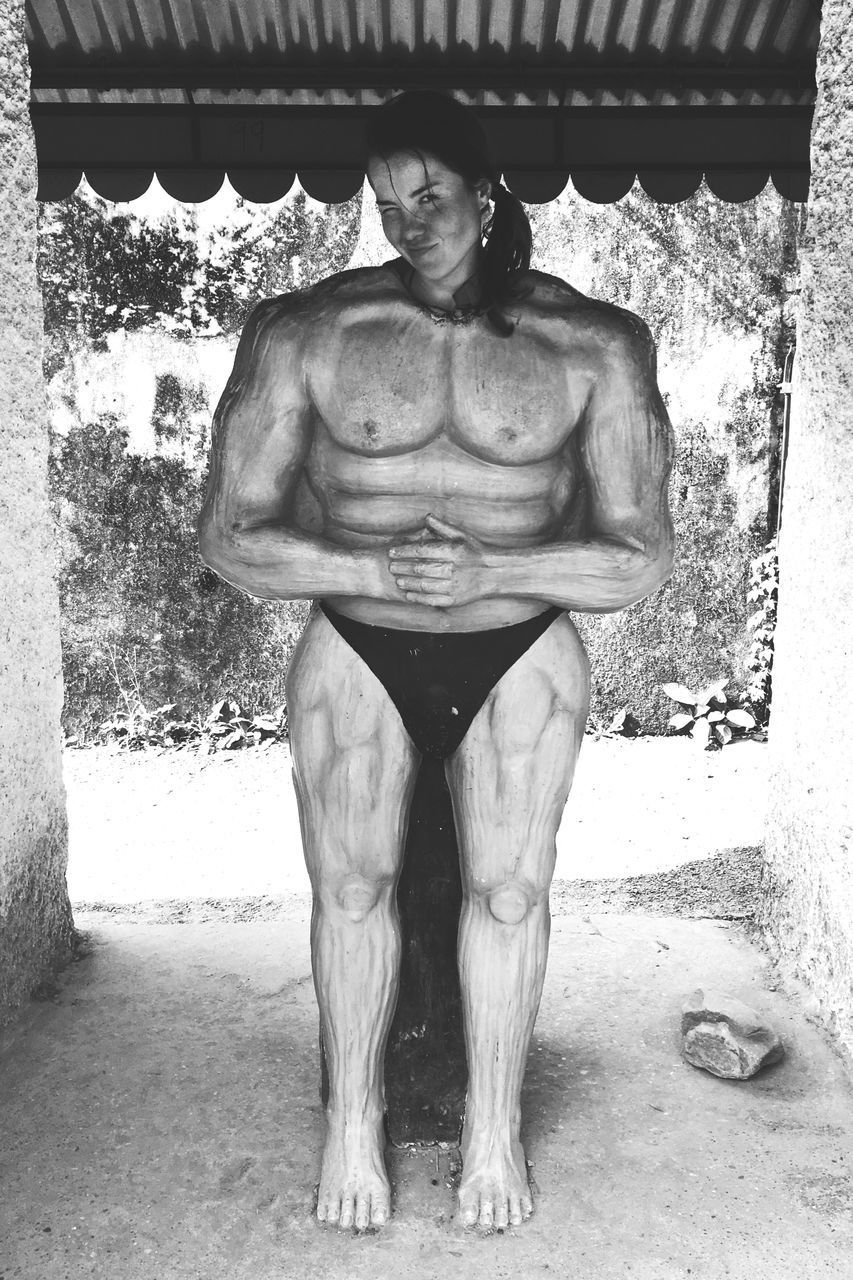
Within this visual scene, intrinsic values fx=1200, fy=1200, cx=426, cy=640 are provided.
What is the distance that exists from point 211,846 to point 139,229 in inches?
130

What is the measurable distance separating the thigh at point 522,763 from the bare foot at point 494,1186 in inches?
21.5

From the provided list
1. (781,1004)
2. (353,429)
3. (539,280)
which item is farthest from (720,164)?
(781,1004)

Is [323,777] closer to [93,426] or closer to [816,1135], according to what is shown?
[816,1135]

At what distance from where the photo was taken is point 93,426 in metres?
6.65

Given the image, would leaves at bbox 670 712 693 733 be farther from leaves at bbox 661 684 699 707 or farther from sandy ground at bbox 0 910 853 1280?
sandy ground at bbox 0 910 853 1280

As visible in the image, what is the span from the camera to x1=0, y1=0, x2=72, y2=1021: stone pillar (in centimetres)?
297

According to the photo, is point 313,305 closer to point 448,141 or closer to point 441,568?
point 448,141

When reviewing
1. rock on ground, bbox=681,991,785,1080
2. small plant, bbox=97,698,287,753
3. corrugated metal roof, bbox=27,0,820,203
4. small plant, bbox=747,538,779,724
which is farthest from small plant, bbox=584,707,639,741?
corrugated metal roof, bbox=27,0,820,203

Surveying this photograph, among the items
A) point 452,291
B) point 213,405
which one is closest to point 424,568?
point 452,291

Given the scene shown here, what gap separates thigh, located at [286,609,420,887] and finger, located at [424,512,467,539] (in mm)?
299

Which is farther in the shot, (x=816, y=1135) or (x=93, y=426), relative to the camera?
(x=93, y=426)

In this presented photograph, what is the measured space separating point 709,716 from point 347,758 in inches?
186

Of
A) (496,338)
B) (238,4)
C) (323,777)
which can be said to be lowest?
(323,777)

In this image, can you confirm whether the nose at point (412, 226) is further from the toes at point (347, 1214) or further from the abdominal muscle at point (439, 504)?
the toes at point (347, 1214)
